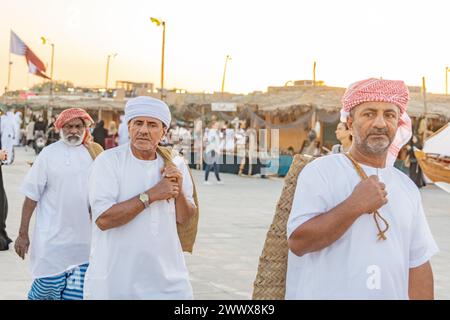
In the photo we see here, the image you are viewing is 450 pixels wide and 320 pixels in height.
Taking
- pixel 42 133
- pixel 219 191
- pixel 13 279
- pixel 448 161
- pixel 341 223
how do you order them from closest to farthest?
pixel 341 223 < pixel 13 279 < pixel 448 161 < pixel 219 191 < pixel 42 133

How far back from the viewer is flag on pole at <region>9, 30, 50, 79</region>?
3120cm

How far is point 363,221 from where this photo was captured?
2.53m

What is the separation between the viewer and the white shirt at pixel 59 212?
4770 mm

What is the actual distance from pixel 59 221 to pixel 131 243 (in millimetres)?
1430

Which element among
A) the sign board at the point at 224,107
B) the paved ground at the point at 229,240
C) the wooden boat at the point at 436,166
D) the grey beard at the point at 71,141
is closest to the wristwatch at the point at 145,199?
the grey beard at the point at 71,141

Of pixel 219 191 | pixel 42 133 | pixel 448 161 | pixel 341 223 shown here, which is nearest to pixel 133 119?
pixel 341 223

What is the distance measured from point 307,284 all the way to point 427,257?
443 mm

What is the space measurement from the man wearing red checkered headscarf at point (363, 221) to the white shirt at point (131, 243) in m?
0.95

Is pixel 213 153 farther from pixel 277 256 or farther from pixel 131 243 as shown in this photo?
pixel 277 256

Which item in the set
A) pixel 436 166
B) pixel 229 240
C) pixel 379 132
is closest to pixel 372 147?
pixel 379 132

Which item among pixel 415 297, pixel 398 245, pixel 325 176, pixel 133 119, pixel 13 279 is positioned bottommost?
pixel 13 279

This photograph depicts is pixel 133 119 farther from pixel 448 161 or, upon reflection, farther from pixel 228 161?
pixel 228 161

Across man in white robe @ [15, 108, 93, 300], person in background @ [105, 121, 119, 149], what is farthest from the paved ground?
person in background @ [105, 121, 119, 149]

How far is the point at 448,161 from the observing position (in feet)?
51.8
